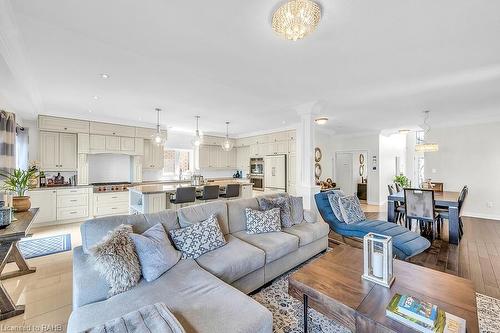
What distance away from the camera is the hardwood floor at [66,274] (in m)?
1.96

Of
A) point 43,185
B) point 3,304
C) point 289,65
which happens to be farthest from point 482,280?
point 43,185

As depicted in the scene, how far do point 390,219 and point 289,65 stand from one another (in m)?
3.85

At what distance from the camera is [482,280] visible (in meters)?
2.55

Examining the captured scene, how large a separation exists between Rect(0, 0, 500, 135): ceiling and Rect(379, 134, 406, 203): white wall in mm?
3065

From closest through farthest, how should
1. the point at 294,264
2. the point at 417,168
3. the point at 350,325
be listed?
the point at 350,325
the point at 294,264
the point at 417,168

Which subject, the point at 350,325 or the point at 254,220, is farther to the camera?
the point at 254,220

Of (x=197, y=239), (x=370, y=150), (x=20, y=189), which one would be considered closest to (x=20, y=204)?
(x=20, y=189)

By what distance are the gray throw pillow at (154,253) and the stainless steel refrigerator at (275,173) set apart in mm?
4904

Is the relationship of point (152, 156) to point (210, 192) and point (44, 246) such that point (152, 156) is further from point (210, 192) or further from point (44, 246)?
point (44, 246)

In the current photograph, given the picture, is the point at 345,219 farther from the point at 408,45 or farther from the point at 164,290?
the point at 164,290

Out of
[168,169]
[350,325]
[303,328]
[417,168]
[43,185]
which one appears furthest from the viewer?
[417,168]

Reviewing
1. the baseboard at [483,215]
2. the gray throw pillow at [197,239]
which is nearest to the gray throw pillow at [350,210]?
the gray throw pillow at [197,239]

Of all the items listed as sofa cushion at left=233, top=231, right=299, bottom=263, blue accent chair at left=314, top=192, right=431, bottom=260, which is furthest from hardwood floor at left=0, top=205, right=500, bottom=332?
sofa cushion at left=233, top=231, right=299, bottom=263

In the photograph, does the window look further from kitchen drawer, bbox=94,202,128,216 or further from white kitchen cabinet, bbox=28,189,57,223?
white kitchen cabinet, bbox=28,189,57,223
